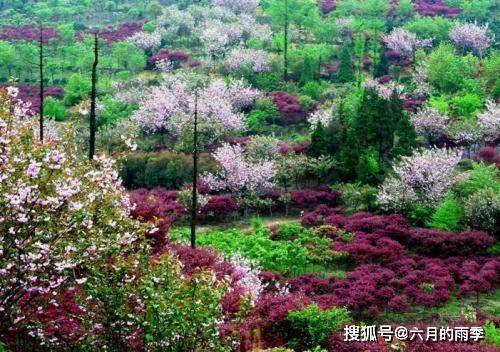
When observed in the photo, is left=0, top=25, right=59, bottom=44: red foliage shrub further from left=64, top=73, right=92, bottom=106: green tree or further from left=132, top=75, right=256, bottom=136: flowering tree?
left=132, top=75, right=256, bottom=136: flowering tree

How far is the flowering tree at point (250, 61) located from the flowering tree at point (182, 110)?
30.5ft

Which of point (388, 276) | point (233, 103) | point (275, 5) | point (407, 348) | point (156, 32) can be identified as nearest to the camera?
point (407, 348)

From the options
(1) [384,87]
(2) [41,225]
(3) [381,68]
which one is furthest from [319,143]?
(2) [41,225]

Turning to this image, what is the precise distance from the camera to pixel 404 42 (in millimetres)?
66562

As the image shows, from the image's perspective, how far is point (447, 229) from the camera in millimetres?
32031

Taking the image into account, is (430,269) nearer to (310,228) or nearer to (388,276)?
(388,276)

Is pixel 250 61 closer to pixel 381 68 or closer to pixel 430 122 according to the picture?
pixel 381 68

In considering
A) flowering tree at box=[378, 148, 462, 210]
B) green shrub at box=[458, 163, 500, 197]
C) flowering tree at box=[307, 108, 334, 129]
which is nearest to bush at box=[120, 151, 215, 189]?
flowering tree at box=[307, 108, 334, 129]

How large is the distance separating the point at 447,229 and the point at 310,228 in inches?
292

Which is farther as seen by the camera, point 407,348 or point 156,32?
point 156,32

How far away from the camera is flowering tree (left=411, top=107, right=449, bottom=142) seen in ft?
148

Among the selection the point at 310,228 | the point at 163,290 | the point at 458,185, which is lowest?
the point at 310,228

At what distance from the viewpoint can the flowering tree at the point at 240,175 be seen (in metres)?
39.3

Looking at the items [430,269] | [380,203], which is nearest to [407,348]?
[430,269]
